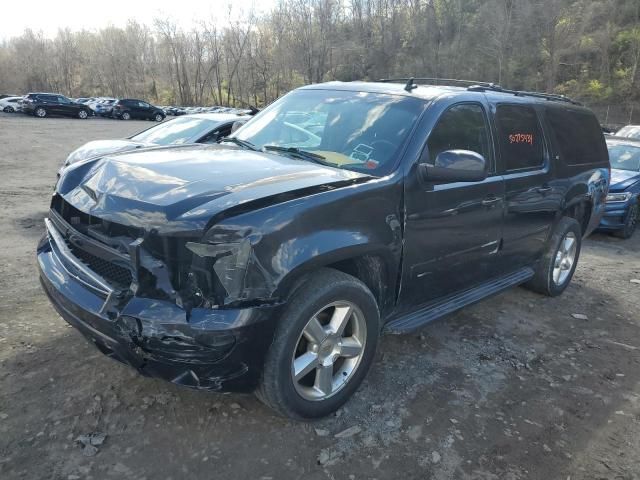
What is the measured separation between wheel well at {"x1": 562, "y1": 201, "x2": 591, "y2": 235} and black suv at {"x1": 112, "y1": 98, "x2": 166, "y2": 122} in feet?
134

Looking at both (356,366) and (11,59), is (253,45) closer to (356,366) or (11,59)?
(11,59)

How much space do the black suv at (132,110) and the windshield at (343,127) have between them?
40.7 meters

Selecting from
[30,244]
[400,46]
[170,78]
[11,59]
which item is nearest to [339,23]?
[400,46]

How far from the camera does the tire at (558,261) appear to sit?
5102mm

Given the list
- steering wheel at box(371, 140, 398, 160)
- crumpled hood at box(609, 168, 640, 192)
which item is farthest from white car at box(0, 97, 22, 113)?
steering wheel at box(371, 140, 398, 160)

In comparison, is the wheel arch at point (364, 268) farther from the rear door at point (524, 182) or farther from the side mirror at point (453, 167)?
the rear door at point (524, 182)

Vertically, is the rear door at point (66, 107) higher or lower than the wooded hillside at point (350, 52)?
lower

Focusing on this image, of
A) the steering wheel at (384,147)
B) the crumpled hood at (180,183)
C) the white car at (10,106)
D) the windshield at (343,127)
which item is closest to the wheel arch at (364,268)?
the crumpled hood at (180,183)

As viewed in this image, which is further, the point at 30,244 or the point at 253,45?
the point at 253,45

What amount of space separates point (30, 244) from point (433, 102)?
495 centimetres

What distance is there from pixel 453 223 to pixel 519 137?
1.31m

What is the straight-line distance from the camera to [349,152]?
3461 mm

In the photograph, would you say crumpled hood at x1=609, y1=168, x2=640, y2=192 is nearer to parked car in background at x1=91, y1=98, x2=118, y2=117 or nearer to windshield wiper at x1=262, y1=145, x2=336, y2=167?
windshield wiper at x1=262, y1=145, x2=336, y2=167

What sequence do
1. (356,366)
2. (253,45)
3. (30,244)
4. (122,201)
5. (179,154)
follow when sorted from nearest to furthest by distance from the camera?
(122,201), (356,366), (179,154), (30,244), (253,45)
